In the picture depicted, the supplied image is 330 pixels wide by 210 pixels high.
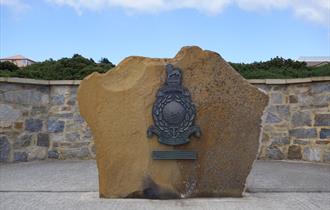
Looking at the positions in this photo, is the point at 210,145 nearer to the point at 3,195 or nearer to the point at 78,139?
the point at 3,195

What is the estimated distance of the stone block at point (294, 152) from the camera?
8210 mm

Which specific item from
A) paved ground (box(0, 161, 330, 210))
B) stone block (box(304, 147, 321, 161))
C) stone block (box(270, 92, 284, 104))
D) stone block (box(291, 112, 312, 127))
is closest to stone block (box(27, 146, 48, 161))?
paved ground (box(0, 161, 330, 210))

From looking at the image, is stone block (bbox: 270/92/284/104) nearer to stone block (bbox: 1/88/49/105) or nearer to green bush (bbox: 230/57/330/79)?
green bush (bbox: 230/57/330/79)

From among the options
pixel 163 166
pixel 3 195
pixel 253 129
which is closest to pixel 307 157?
pixel 253 129

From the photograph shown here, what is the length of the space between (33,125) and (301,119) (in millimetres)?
5380

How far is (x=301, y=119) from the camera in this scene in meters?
8.20

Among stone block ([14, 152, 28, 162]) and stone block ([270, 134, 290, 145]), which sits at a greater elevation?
stone block ([270, 134, 290, 145])

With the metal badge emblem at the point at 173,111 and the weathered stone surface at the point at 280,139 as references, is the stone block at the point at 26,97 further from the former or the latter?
the weathered stone surface at the point at 280,139

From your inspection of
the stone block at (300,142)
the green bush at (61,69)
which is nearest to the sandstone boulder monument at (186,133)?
the stone block at (300,142)

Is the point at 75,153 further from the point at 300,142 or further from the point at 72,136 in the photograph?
the point at 300,142

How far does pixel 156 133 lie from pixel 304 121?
439 cm

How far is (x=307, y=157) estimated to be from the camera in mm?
8062

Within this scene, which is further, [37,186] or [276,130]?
[276,130]

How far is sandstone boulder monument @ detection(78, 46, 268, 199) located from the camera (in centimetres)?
477
